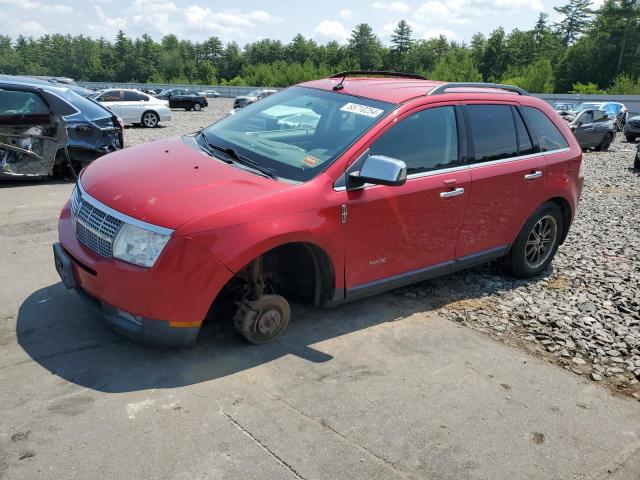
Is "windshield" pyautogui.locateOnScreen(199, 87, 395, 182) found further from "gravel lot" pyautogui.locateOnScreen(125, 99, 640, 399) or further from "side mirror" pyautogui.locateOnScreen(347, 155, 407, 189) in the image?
"gravel lot" pyautogui.locateOnScreen(125, 99, 640, 399)

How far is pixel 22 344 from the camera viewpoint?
3715mm

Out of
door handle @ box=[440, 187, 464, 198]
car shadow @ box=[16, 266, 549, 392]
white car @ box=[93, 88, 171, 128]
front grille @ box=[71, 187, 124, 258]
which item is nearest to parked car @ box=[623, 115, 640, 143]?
white car @ box=[93, 88, 171, 128]

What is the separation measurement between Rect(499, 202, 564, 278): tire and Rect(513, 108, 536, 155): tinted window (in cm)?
61

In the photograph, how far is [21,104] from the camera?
27.1 ft

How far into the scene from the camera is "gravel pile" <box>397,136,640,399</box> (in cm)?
424

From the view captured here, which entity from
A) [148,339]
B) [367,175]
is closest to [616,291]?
[367,175]

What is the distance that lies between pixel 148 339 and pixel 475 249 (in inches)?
115

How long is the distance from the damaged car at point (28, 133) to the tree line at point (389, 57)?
62.9 m

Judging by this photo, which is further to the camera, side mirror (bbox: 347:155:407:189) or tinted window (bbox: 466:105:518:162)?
tinted window (bbox: 466:105:518:162)

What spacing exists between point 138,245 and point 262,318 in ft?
3.26

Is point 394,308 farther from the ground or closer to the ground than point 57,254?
closer to the ground

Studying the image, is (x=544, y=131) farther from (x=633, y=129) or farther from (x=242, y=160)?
(x=633, y=129)

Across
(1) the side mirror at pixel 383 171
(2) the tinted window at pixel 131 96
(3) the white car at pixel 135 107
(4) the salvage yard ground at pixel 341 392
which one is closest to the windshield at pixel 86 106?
(4) the salvage yard ground at pixel 341 392

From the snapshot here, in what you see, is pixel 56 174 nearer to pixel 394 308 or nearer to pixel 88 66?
pixel 394 308
